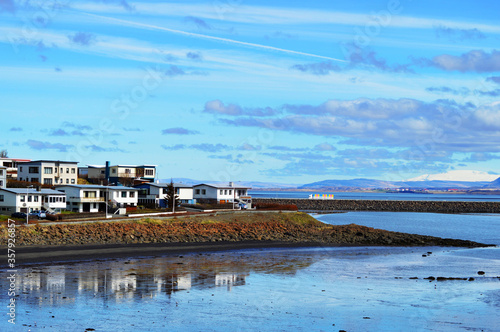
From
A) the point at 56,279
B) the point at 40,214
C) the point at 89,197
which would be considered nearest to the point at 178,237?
the point at 40,214

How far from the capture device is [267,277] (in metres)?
40.5

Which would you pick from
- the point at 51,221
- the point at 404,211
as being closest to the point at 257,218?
the point at 51,221

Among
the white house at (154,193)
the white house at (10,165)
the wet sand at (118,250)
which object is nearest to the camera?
the wet sand at (118,250)

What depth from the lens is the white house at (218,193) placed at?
117000 mm

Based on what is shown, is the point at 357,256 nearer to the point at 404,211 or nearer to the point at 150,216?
the point at 150,216

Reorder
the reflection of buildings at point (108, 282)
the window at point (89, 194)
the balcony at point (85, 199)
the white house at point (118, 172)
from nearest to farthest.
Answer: the reflection of buildings at point (108, 282) < the balcony at point (85, 199) < the window at point (89, 194) < the white house at point (118, 172)

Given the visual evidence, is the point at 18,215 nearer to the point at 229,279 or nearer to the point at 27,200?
the point at 27,200

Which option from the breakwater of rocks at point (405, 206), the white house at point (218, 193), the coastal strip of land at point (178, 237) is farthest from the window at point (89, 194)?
the breakwater of rocks at point (405, 206)

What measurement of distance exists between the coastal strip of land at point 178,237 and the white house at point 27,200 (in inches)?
694

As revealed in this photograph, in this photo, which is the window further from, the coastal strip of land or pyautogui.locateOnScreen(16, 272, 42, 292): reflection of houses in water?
pyautogui.locateOnScreen(16, 272, 42, 292): reflection of houses in water

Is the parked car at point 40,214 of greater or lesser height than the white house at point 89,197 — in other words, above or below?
below

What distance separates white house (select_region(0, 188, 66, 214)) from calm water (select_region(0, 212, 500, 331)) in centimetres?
3733

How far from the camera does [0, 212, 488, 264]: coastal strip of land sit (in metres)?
52.2

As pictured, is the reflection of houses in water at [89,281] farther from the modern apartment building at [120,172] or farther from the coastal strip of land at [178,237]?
the modern apartment building at [120,172]
